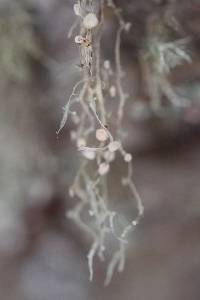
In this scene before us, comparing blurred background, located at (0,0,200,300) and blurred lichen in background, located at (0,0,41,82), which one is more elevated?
blurred lichen in background, located at (0,0,41,82)

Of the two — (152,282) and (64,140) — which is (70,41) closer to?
(64,140)

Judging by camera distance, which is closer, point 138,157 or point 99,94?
point 99,94

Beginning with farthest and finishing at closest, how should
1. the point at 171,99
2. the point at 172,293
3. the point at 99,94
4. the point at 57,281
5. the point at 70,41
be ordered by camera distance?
1. the point at 57,281
2. the point at 172,293
3. the point at 70,41
4. the point at 171,99
5. the point at 99,94

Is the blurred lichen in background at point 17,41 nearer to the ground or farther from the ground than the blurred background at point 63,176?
farther from the ground

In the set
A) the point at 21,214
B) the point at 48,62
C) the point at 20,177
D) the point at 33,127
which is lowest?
the point at 21,214

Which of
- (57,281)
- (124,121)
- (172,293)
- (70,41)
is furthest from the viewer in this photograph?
(57,281)

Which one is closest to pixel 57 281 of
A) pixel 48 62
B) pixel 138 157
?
pixel 138 157

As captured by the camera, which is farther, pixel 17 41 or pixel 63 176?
pixel 63 176

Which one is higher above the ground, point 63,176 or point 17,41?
point 17,41
